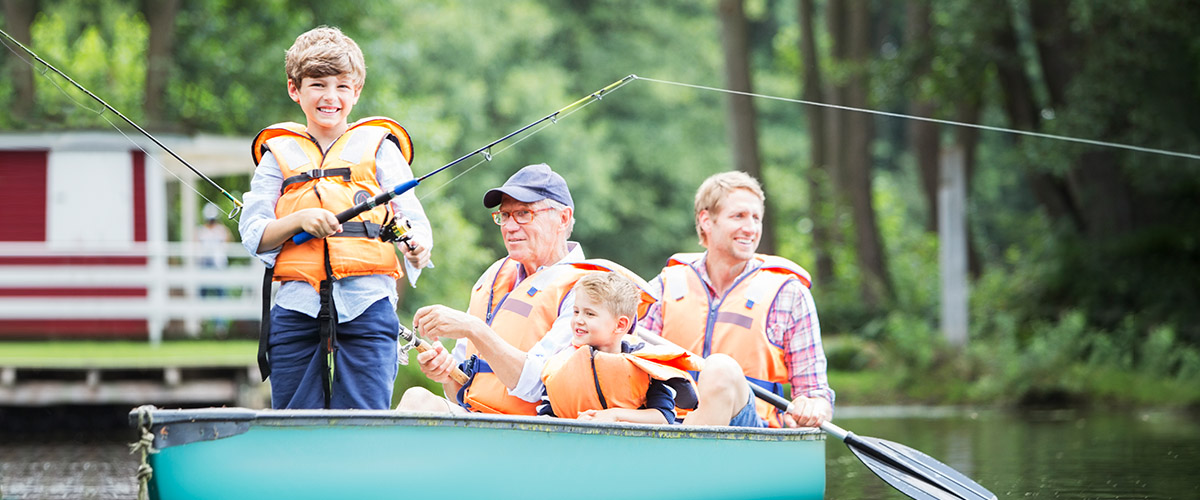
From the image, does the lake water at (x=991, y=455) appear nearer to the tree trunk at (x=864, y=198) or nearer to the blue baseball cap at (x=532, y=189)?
the blue baseball cap at (x=532, y=189)

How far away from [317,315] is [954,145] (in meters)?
11.1

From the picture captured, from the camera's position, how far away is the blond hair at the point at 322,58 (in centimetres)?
387

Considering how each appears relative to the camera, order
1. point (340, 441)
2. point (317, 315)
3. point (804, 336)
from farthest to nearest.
Answer: 1. point (804, 336)
2. point (317, 315)
3. point (340, 441)

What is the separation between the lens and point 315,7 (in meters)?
17.5

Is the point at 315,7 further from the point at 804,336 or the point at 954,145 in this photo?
the point at 804,336

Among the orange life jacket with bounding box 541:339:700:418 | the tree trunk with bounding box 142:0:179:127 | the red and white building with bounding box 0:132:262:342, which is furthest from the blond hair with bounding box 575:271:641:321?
the tree trunk with bounding box 142:0:179:127

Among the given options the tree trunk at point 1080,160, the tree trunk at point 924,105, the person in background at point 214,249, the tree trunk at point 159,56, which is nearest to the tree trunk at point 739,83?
the tree trunk at point 924,105

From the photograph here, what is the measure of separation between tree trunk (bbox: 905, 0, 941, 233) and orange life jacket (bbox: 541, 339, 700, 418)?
11040 millimetres

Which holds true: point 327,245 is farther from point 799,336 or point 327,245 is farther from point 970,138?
point 970,138

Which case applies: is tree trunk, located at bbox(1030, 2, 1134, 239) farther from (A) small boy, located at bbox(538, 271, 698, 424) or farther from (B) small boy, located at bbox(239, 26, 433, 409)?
(B) small boy, located at bbox(239, 26, 433, 409)

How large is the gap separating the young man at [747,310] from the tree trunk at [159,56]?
456 inches

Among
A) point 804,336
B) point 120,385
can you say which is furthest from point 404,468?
point 120,385

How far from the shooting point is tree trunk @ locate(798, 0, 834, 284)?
19.4 metres

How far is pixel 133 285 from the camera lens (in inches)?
527
